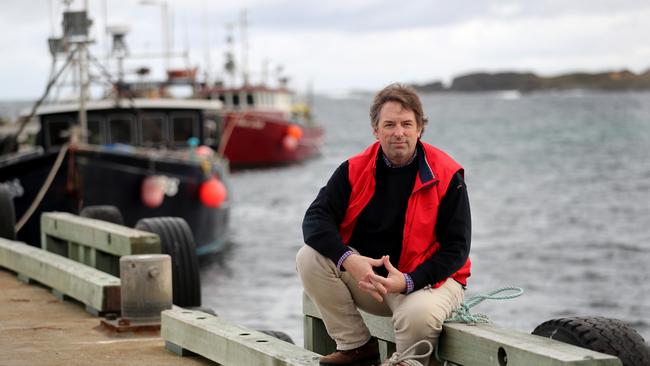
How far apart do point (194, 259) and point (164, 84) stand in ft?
67.3

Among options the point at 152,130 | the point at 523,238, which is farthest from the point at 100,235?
the point at 523,238

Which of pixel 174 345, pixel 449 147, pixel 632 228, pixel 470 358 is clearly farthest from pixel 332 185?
pixel 449 147

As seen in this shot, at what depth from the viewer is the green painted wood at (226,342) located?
534 cm

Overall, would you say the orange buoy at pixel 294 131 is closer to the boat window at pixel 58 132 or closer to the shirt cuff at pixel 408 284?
the boat window at pixel 58 132

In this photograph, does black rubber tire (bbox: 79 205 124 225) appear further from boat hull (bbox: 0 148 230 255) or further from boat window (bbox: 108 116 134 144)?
boat window (bbox: 108 116 134 144)

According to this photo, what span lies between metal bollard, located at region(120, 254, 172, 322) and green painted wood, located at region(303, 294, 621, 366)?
2.34 m

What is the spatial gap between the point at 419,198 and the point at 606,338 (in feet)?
2.82

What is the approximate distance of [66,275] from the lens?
809cm

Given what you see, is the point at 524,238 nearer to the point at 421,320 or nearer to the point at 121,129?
the point at 121,129

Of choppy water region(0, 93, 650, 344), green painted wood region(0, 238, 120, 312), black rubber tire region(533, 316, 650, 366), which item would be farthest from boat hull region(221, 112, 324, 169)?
black rubber tire region(533, 316, 650, 366)

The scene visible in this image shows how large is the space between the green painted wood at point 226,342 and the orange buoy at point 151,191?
1228cm

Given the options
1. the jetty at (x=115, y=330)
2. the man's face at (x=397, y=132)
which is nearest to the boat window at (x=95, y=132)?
the jetty at (x=115, y=330)

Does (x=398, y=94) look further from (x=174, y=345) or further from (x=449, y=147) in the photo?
(x=449, y=147)

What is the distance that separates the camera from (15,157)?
58.5 feet
